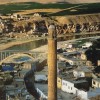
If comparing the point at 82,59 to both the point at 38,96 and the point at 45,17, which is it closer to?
the point at 38,96

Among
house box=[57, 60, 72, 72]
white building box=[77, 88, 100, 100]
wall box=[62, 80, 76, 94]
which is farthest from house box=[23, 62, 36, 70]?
white building box=[77, 88, 100, 100]

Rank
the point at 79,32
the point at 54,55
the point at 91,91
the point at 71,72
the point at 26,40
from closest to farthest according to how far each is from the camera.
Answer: the point at 54,55
the point at 91,91
the point at 71,72
the point at 26,40
the point at 79,32

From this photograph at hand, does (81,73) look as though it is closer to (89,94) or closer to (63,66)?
(63,66)

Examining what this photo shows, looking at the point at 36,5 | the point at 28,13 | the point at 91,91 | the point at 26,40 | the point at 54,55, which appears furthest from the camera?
the point at 36,5

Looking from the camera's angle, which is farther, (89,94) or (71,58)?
(71,58)

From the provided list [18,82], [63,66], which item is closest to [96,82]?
[18,82]

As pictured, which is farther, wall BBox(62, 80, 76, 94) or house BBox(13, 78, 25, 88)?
house BBox(13, 78, 25, 88)

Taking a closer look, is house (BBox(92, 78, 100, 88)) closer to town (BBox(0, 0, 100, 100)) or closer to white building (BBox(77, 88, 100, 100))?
town (BBox(0, 0, 100, 100))

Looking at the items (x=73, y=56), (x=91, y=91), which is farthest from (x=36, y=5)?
(x=91, y=91)

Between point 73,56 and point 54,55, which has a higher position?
point 54,55

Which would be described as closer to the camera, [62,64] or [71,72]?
[71,72]

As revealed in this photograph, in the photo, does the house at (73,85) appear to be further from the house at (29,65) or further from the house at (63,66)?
the house at (29,65)
